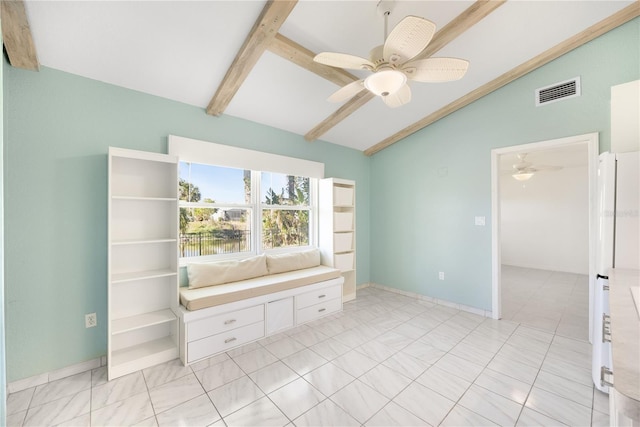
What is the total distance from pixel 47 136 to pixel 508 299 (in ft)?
18.9

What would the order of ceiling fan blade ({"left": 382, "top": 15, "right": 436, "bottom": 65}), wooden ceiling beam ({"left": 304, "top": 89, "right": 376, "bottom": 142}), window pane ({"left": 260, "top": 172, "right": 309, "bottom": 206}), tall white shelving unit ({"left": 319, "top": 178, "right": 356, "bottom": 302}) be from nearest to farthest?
ceiling fan blade ({"left": 382, "top": 15, "right": 436, "bottom": 65})
wooden ceiling beam ({"left": 304, "top": 89, "right": 376, "bottom": 142})
window pane ({"left": 260, "top": 172, "right": 309, "bottom": 206})
tall white shelving unit ({"left": 319, "top": 178, "right": 356, "bottom": 302})

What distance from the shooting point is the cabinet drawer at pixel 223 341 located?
7.70 feet

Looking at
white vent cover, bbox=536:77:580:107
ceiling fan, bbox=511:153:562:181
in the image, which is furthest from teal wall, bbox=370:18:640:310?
ceiling fan, bbox=511:153:562:181

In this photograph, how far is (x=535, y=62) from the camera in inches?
112

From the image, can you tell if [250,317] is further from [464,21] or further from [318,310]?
[464,21]

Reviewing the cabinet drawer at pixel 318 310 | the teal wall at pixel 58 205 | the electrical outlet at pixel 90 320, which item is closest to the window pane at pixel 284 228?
the cabinet drawer at pixel 318 310

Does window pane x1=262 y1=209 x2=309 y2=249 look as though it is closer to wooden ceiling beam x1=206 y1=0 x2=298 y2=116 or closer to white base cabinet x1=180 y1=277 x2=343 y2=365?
white base cabinet x1=180 y1=277 x2=343 y2=365

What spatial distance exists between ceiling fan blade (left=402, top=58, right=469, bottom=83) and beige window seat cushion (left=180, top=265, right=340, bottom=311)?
7.78 feet

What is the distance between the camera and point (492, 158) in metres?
3.32

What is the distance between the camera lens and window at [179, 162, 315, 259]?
291 cm

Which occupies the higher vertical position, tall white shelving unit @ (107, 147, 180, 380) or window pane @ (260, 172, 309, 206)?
window pane @ (260, 172, 309, 206)

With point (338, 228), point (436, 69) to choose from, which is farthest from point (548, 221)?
point (436, 69)

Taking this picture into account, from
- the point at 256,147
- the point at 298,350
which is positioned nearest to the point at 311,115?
the point at 256,147

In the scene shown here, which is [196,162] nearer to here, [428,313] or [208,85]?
[208,85]
